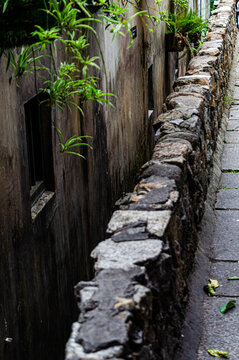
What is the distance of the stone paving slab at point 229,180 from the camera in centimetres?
712

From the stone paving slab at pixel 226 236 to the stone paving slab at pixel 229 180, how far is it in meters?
0.76

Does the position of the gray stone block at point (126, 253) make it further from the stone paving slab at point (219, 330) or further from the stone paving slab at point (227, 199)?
the stone paving slab at point (227, 199)

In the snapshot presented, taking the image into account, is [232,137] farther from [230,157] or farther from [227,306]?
[227,306]

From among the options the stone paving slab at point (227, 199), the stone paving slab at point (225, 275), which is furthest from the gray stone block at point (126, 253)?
the stone paving slab at point (227, 199)

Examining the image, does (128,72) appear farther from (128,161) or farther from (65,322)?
(65,322)

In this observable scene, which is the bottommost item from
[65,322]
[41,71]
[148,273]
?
[65,322]

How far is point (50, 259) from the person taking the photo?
5.39 m

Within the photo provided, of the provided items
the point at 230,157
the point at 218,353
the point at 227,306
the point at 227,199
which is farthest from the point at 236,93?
the point at 218,353

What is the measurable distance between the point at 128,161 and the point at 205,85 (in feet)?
4.67

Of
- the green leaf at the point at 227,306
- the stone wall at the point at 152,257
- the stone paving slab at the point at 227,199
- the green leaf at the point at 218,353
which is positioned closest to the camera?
the stone wall at the point at 152,257

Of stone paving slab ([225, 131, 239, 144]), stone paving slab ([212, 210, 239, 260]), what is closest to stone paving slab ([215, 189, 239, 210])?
stone paving slab ([212, 210, 239, 260])

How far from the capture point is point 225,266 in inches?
205

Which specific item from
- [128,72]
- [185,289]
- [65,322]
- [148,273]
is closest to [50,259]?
[65,322]

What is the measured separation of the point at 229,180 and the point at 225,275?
7.68ft
